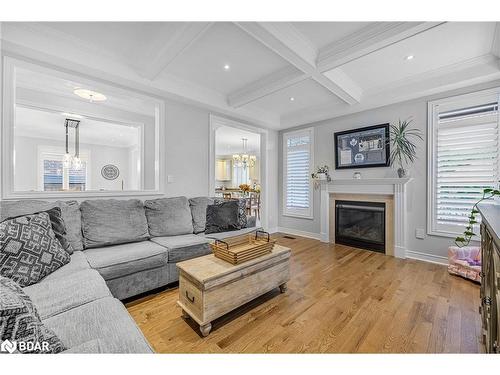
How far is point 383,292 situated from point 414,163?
78.8 inches

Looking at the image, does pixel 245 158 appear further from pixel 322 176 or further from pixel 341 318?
pixel 341 318

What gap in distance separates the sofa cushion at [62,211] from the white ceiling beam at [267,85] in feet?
8.40

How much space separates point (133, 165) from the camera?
23.1ft

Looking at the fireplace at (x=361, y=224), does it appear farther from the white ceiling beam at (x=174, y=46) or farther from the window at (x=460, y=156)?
the white ceiling beam at (x=174, y=46)

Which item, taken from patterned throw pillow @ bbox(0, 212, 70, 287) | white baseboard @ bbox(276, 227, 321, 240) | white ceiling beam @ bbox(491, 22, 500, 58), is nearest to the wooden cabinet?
white ceiling beam @ bbox(491, 22, 500, 58)

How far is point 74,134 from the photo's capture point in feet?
19.3

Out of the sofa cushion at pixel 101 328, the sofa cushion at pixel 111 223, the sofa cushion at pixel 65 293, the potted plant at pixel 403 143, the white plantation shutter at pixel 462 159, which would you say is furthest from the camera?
the potted plant at pixel 403 143

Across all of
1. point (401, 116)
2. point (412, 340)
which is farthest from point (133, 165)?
point (412, 340)

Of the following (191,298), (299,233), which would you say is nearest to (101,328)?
(191,298)

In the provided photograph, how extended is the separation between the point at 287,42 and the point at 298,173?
288cm

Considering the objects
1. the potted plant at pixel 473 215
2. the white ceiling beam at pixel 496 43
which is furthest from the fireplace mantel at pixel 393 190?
the white ceiling beam at pixel 496 43

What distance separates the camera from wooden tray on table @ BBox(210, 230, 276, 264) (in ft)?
5.81

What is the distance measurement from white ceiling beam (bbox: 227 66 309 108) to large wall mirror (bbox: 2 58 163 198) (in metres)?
1.16

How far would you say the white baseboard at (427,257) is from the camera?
2.93 meters
